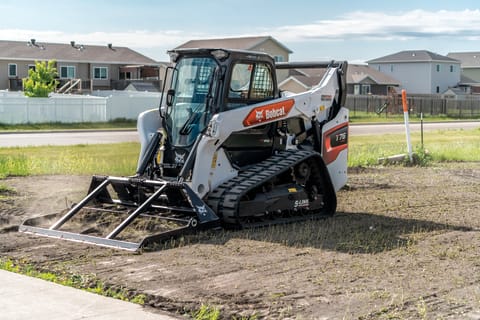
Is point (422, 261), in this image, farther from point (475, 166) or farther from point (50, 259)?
point (475, 166)

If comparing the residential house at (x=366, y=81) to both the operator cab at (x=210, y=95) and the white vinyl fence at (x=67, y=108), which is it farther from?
the operator cab at (x=210, y=95)

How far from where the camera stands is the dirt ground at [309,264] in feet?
25.0

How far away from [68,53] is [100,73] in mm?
3298

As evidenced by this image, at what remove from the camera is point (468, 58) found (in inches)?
4163

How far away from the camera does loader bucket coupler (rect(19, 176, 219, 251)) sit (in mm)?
10609

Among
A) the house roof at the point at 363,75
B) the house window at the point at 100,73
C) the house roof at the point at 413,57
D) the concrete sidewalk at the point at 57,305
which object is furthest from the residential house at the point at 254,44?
the concrete sidewalk at the point at 57,305

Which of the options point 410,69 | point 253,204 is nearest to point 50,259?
point 253,204

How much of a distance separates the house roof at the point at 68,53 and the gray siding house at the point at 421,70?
30186 millimetres

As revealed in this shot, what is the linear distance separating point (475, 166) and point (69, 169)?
10.3 meters

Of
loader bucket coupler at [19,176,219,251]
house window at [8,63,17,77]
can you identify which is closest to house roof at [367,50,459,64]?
house window at [8,63,17,77]

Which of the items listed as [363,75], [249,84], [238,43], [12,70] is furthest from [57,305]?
[363,75]

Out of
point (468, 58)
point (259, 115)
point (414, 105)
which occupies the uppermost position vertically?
point (468, 58)

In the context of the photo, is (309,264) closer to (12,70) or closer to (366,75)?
(12,70)

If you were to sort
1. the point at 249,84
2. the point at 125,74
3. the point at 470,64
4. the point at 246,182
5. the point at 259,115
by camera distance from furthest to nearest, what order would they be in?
1. the point at 470,64
2. the point at 125,74
3. the point at 249,84
4. the point at 259,115
5. the point at 246,182
